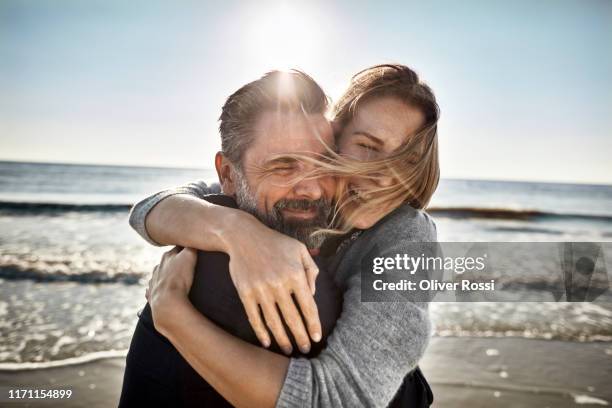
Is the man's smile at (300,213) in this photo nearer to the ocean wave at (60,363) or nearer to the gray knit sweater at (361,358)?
the gray knit sweater at (361,358)

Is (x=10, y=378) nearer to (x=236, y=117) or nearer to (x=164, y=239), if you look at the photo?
(x=164, y=239)

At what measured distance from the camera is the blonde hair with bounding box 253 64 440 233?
6.52 ft

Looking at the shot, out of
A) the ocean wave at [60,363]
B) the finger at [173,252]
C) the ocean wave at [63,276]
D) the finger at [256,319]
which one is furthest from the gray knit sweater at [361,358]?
the ocean wave at [63,276]

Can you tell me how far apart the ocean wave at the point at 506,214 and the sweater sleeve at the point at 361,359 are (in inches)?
790

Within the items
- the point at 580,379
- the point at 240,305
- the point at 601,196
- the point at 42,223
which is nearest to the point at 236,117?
the point at 240,305

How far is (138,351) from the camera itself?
5.12 feet

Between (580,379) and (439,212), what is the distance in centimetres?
1748

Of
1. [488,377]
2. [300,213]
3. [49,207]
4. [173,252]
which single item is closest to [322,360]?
[173,252]

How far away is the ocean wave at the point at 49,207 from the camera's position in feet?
50.5

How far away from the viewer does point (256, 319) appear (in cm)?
131

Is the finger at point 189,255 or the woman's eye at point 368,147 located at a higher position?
the woman's eye at point 368,147

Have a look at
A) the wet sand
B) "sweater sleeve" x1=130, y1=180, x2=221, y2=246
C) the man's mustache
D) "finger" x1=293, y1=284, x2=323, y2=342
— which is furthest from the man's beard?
the wet sand

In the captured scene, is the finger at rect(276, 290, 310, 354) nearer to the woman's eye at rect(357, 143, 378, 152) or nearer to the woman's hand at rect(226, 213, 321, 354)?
the woman's hand at rect(226, 213, 321, 354)

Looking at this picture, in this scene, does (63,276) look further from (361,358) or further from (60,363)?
(361,358)
